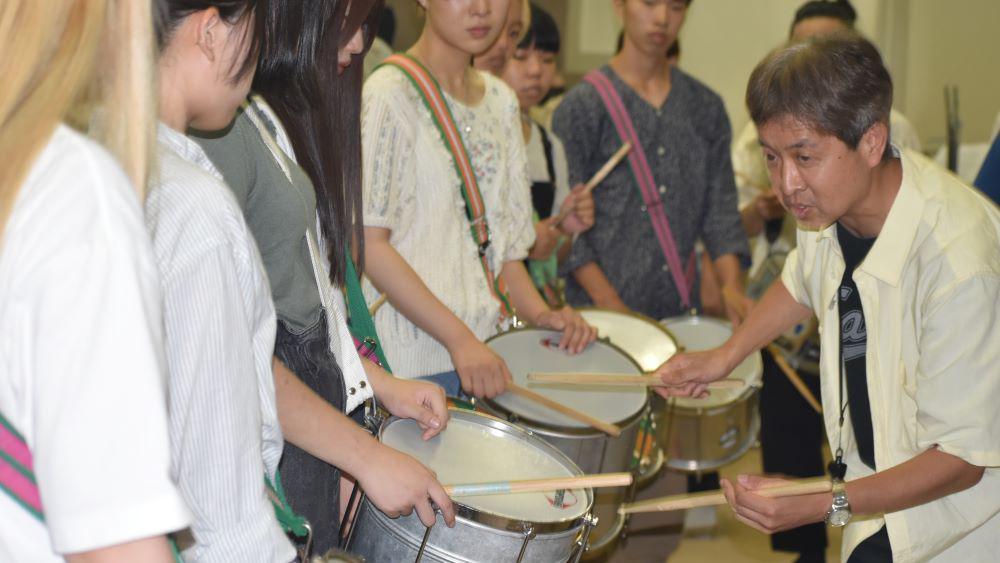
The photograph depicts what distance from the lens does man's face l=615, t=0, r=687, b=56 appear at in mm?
3666

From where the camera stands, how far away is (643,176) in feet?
12.1

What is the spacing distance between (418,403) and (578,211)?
1653 mm

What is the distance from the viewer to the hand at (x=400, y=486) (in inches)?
59.0

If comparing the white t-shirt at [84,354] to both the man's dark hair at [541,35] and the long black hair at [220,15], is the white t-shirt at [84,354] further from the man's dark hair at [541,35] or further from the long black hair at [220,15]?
the man's dark hair at [541,35]

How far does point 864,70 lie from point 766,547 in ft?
7.63

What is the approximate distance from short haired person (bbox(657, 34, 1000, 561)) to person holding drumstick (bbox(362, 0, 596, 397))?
735 millimetres

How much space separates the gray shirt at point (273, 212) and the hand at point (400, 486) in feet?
0.74

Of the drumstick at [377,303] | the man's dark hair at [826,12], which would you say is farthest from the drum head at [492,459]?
the man's dark hair at [826,12]

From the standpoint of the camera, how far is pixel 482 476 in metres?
1.85

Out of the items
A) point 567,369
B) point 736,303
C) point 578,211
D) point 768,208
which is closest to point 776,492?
point 567,369

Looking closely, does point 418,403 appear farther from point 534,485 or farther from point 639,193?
point 639,193

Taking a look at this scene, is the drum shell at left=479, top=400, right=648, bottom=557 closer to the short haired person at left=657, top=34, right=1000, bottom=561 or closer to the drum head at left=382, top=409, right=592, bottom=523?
the drum head at left=382, top=409, right=592, bottom=523

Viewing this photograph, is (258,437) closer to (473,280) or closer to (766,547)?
(473,280)

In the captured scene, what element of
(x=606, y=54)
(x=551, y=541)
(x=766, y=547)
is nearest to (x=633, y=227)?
(x=766, y=547)
